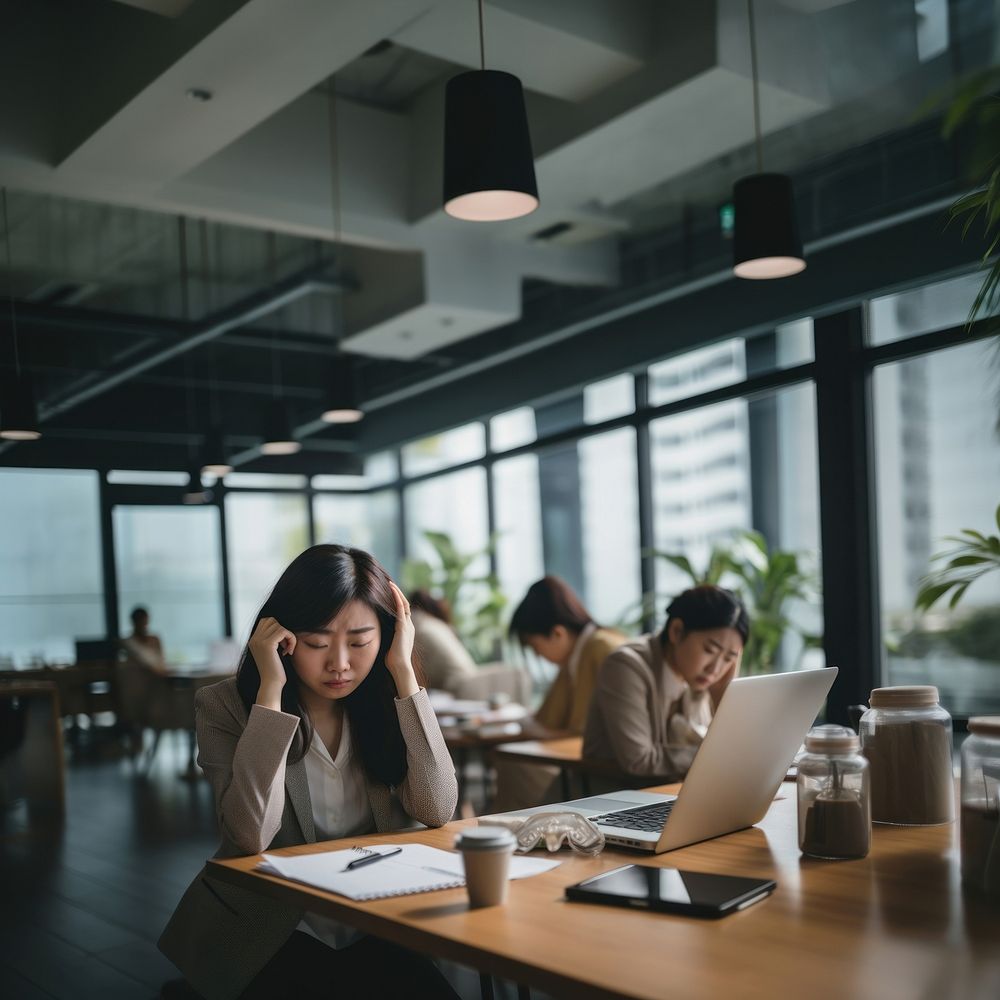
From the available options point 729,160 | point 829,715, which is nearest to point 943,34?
point 729,160

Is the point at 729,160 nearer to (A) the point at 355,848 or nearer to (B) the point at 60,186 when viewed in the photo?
(B) the point at 60,186

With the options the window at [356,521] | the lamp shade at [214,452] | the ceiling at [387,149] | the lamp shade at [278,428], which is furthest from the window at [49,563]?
the lamp shade at [278,428]

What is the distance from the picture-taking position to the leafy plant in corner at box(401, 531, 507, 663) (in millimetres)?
9695

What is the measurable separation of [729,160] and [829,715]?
3226mm

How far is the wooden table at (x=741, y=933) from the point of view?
1.23m

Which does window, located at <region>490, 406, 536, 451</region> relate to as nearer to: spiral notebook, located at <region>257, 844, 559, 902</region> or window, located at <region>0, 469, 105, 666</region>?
window, located at <region>0, 469, 105, 666</region>

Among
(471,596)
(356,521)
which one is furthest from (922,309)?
(356,521)

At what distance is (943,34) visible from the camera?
4.96m

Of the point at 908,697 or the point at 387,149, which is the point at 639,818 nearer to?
the point at 908,697

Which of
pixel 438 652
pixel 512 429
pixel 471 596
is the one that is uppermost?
pixel 512 429

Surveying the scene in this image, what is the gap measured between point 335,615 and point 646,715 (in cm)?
149

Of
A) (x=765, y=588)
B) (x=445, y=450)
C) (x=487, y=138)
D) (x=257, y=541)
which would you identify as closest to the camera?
(x=487, y=138)

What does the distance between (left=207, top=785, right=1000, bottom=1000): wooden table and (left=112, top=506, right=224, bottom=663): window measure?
10.3 meters

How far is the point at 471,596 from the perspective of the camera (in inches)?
399
